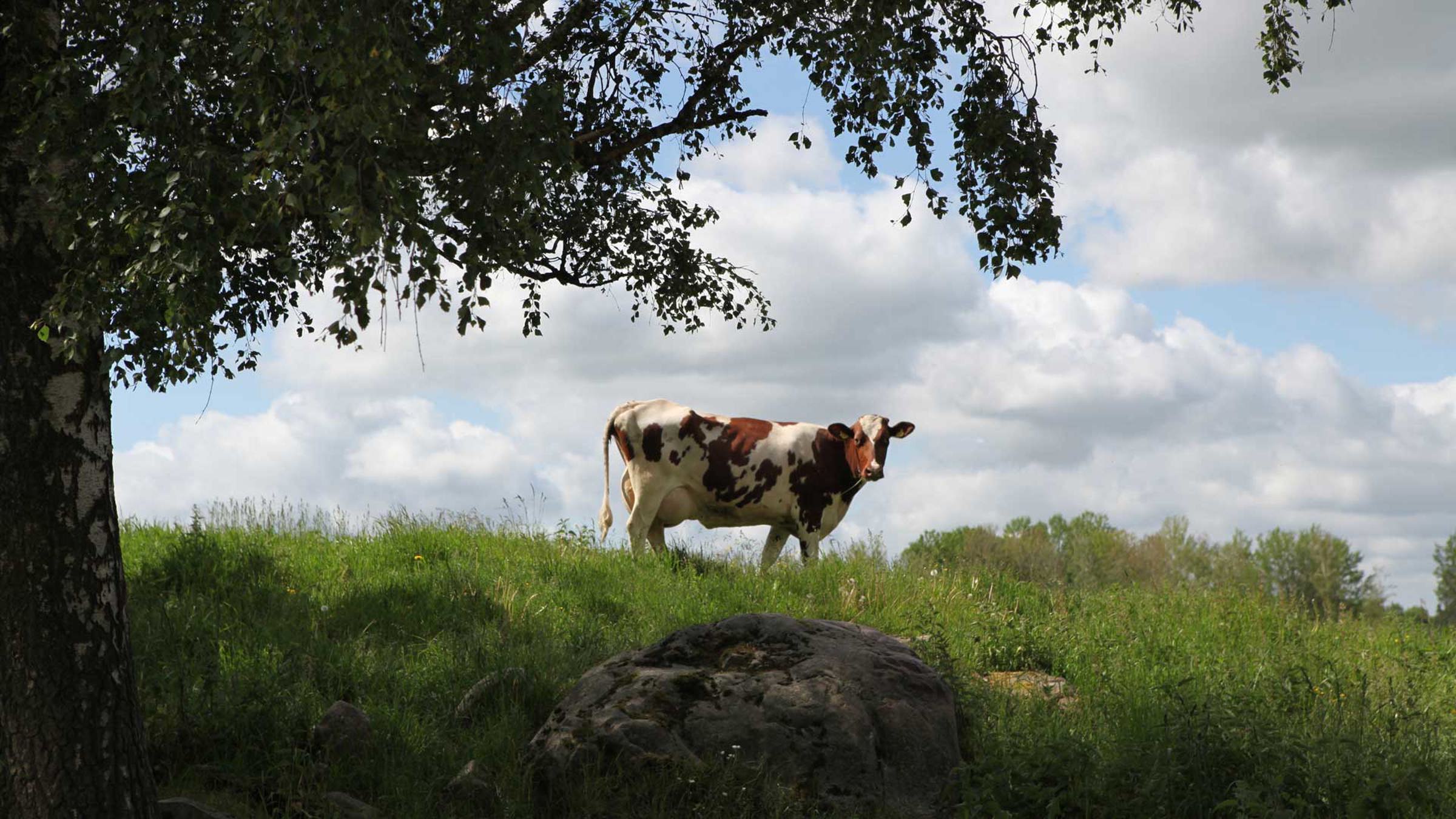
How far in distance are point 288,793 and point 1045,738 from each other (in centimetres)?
524

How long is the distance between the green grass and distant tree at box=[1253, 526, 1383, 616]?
25.5 m

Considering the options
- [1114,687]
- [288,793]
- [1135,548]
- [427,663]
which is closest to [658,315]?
[427,663]

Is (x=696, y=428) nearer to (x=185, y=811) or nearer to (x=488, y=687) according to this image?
(x=488, y=687)

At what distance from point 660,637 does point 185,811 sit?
14.8 feet

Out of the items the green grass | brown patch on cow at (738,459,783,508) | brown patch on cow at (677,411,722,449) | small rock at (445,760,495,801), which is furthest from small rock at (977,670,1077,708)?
brown patch on cow at (677,411,722,449)

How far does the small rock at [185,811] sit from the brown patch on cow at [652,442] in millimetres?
9005

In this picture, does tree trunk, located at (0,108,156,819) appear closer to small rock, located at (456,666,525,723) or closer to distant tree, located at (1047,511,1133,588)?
small rock, located at (456,666,525,723)

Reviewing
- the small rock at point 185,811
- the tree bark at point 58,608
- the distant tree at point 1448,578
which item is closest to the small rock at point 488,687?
the small rock at point 185,811

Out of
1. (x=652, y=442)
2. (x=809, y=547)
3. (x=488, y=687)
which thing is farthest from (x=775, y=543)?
(x=488, y=687)

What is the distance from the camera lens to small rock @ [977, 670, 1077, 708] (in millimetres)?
9898

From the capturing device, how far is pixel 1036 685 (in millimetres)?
10328

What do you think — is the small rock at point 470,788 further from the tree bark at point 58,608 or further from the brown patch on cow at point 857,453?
the brown patch on cow at point 857,453

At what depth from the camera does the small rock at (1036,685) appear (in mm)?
9898

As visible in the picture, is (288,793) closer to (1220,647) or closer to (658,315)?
(658,315)
